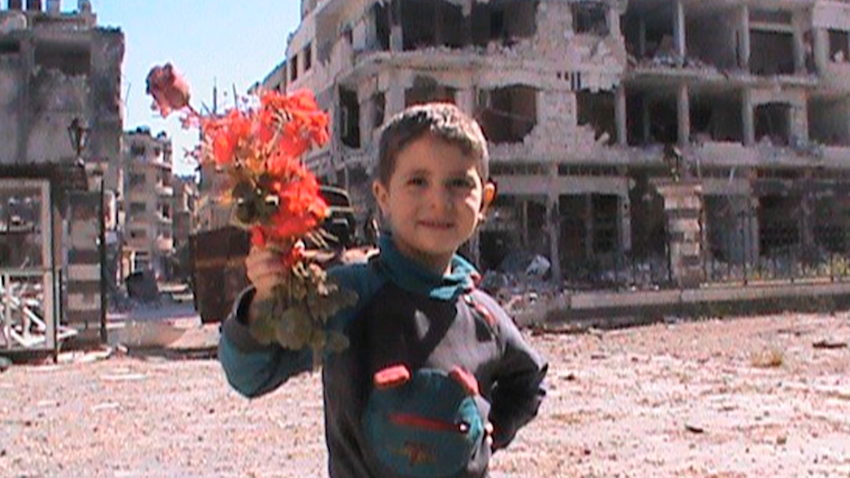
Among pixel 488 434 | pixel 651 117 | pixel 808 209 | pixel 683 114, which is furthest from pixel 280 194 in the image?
pixel 651 117

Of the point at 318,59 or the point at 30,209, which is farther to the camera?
the point at 318,59

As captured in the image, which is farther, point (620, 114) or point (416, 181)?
point (620, 114)

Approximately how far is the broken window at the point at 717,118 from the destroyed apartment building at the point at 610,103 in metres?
0.07

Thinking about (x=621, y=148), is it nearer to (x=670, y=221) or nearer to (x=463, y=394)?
(x=670, y=221)

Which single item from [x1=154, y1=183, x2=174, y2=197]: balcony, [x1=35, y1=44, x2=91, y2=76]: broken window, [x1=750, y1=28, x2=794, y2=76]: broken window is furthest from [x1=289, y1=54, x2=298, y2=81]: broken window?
[x1=154, y1=183, x2=174, y2=197]: balcony

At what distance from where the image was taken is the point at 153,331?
16578 millimetres

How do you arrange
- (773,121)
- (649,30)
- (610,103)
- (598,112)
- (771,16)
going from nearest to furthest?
(610,103) → (598,112) → (771,16) → (649,30) → (773,121)

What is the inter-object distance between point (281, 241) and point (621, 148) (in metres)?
29.8

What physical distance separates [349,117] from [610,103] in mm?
9435

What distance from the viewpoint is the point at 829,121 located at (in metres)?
37.2

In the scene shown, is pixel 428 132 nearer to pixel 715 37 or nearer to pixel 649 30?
pixel 649 30

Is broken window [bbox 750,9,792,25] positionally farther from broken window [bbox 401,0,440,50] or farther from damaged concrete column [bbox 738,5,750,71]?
broken window [bbox 401,0,440,50]

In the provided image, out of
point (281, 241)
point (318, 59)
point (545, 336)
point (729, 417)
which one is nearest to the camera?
point (281, 241)

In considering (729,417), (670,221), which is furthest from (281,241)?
(670,221)
